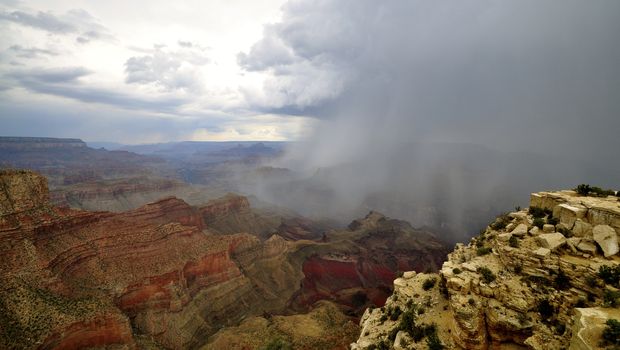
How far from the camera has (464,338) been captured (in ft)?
63.6

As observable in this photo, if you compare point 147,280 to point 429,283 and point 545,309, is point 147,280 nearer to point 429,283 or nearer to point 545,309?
point 429,283

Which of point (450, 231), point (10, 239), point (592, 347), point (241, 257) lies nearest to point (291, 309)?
point (241, 257)

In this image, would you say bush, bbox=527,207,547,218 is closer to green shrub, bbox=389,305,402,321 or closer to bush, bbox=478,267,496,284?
bush, bbox=478,267,496,284

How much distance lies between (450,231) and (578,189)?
17177 cm

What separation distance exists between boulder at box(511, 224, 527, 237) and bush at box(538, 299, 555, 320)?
215 inches

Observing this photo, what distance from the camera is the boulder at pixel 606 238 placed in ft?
58.6

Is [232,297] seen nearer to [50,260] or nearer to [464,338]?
[50,260]

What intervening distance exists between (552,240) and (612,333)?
23.7 feet

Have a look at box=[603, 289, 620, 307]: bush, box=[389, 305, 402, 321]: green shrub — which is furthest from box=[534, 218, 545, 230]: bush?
box=[389, 305, 402, 321]: green shrub

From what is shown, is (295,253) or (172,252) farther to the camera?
(295,253)

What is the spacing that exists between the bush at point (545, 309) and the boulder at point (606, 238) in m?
4.45

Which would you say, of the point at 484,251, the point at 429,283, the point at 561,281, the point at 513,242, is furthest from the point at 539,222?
the point at 429,283

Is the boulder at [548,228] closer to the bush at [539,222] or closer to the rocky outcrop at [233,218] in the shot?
the bush at [539,222]

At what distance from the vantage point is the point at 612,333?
13391mm
